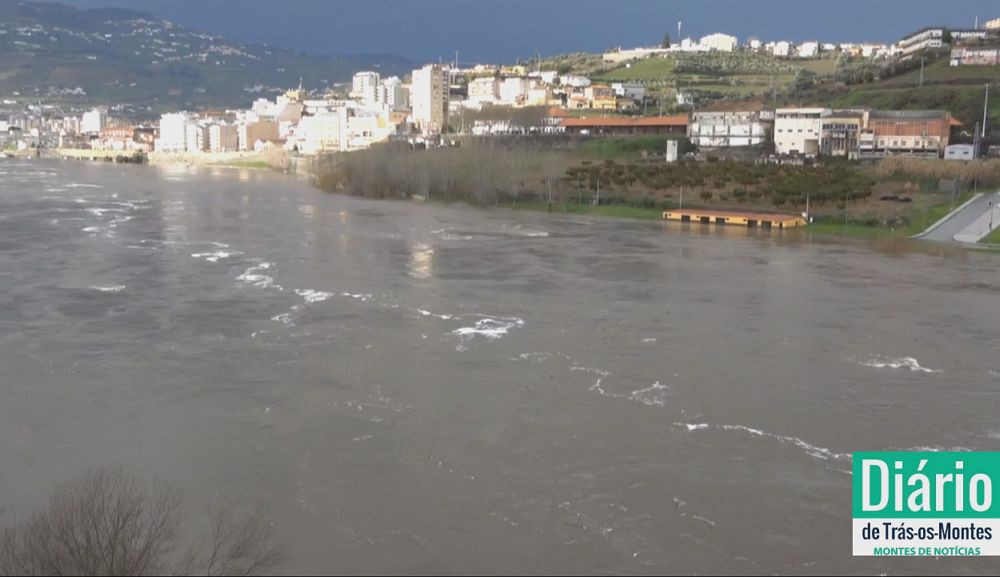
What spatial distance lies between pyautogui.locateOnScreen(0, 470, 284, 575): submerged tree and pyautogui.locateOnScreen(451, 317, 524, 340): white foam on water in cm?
409

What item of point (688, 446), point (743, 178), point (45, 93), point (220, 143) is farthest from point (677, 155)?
point (45, 93)

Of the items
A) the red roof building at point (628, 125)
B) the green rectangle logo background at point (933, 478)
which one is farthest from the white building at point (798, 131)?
the green rectangle logo background at point (933, 478)

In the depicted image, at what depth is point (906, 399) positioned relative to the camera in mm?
7023

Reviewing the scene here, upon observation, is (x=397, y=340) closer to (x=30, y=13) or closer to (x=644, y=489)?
(x=644, y=489)

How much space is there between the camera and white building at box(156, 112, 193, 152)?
71119 millimetres

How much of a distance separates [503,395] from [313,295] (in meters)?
4.64

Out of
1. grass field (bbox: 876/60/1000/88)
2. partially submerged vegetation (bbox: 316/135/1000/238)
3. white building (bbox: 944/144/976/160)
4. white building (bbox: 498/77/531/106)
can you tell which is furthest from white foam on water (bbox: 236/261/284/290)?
white building (bbox: 498/77/531/106)

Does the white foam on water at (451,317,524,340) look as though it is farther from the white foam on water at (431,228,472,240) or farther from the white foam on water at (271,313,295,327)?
the white foam on water at (431,228,472,240)

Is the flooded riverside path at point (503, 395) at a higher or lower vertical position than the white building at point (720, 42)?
lower

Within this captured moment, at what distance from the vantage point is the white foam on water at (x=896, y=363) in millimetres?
7941

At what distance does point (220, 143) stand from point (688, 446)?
67316 mm

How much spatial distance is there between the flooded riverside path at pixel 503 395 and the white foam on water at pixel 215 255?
0.42 m

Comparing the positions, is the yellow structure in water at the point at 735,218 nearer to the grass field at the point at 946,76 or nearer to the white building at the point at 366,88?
the grass field at the point at 946,76

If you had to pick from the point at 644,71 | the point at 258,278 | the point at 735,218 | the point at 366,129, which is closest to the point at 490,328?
the point at 258,278
